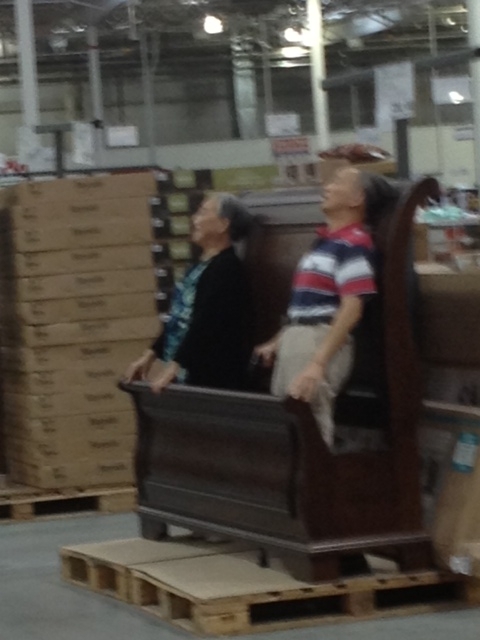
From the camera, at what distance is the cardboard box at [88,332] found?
28.9 feet

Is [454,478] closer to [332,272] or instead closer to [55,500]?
[332,272]

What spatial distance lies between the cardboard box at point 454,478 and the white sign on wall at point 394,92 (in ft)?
5.58

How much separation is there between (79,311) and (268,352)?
9.60 feet

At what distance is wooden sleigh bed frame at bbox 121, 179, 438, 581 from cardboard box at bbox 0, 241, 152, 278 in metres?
2.72

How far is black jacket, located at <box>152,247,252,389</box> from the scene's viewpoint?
246 inches

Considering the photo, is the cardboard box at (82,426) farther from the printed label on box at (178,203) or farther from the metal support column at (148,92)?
the metal support column at (148,92)

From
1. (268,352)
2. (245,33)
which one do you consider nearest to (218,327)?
(268,352)

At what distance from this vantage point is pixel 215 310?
245 inches

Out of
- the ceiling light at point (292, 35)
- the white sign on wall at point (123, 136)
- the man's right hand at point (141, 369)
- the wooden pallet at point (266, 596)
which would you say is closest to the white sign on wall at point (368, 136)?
the man's right hand at point (141, 369)

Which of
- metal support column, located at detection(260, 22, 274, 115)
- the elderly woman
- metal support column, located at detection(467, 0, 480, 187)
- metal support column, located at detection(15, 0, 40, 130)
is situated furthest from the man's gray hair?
metal support column, located at detection(260, 22, 274, 115)

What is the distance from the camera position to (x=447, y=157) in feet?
76.1

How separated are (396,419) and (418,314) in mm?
604

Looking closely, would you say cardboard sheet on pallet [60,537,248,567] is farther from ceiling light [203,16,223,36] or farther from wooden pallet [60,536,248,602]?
ceiling light [203,16,223,36]

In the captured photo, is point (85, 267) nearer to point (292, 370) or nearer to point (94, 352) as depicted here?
point (94, 352)
